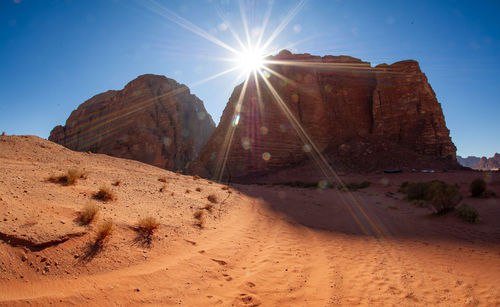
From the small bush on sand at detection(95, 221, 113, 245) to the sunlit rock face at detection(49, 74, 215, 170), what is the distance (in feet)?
137

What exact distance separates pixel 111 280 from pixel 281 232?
15.9ft

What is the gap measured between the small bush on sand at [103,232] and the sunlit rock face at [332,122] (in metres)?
25.5

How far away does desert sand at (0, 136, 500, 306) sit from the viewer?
279 cm

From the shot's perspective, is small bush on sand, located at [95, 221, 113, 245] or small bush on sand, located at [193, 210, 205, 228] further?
small bush on sand, located at [193, 210, 205, 228]

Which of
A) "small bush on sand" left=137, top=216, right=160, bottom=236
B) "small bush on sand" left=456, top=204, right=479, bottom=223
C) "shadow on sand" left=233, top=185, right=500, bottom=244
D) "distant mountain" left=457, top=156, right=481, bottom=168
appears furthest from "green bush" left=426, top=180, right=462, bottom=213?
"distant mountain" left=457, top=156, right=481, bottom=168

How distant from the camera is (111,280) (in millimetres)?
2893

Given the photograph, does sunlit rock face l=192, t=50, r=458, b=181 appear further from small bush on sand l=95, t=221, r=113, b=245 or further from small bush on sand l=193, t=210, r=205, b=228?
small bush on sand l=95, t=221, r=113, b=245

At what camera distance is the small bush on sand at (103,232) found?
354 centimetres

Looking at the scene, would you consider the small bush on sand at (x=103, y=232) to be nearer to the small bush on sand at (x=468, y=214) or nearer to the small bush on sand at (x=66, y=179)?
the small bush on sand at (x=66, y=179)

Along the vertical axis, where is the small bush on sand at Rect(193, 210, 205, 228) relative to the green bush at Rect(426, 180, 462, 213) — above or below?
below

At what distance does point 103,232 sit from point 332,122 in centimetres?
3858

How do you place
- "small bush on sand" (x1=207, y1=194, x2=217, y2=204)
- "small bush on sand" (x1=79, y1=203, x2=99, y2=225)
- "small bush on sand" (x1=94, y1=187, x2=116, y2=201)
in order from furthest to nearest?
1. "small bush on sand" (x1=207, y1=194, x2=217, y2=204)
2. "small bush on sand" (x1=94, y1=187, x2=116, y2=201)
3. "small bush on sand" (x1=79, y1=203, x2=99, y2=225)

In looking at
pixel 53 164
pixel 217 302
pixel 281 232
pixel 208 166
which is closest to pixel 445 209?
pixel 281 232

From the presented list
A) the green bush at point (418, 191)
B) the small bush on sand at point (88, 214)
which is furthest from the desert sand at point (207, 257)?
the green bush at point (418, 191)
